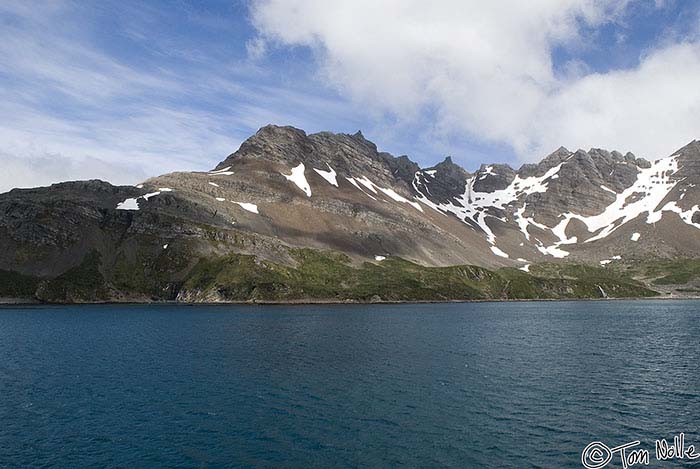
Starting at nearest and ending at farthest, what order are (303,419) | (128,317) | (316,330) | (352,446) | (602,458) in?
(602,458) < (352,446) < (303,419) < (316,330) < (128,317)

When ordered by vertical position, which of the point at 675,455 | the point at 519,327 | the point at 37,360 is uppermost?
the point at 519,327

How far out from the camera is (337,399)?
55.3 m

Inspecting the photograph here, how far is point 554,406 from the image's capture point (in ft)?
171

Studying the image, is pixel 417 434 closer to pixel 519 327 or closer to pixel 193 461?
pixel 193 461

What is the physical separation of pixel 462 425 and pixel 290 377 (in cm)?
2693

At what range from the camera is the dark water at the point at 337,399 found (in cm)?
4031

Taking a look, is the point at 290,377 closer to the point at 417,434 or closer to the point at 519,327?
the point at 417,434

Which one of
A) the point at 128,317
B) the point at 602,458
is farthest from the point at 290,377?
the point at 128,317

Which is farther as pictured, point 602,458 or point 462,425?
point 462,425

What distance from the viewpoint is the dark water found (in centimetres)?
4031

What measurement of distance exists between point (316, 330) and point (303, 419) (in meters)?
72.1

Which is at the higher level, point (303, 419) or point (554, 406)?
point (554, 406)

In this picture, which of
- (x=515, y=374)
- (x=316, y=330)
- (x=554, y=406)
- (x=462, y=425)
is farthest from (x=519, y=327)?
(x=462, y=425)

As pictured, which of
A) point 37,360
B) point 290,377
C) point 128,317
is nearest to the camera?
point 290,377
